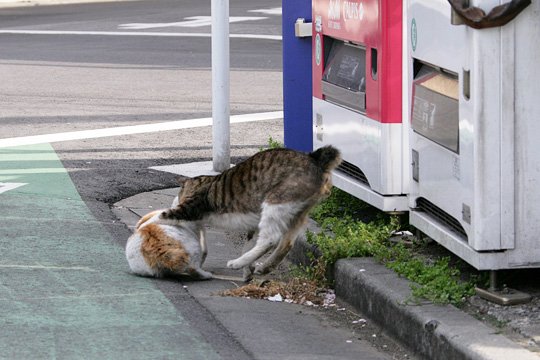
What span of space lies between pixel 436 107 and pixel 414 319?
4.32ft

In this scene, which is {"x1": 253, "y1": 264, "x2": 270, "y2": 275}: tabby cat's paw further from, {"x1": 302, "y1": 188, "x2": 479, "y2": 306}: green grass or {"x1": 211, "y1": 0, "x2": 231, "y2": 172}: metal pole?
{"x1": 211, "y1": 0, "x2": 231, "y2": 172}: metal pole

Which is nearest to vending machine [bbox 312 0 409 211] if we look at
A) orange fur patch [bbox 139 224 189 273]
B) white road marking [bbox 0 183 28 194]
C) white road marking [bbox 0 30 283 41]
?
orange fur patch [bbox 139 224 189 273]

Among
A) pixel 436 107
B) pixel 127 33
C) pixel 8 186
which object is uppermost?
Answer: pixel 436 107

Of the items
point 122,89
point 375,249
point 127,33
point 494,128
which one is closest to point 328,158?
point 375,249

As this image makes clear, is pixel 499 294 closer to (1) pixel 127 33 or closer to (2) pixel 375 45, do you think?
(2) pixel 375 45

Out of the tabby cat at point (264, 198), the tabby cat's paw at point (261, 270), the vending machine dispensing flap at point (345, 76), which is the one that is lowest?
the tabby cat's paw at point (261, 270)

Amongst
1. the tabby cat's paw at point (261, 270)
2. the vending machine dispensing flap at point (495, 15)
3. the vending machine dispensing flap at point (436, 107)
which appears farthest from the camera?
the tabby cat's paw at point (261, 270)

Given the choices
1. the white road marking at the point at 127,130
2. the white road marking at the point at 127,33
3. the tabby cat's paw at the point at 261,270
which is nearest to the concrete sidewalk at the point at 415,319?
the tabby cat's paw at the point at 261,270

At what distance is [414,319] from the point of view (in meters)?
5.75

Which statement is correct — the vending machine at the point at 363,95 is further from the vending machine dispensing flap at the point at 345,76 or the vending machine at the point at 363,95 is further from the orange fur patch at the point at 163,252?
the orange fur patch at the point at 163,252

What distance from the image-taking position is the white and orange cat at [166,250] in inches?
280

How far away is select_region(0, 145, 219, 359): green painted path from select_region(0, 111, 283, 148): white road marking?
2.50 m

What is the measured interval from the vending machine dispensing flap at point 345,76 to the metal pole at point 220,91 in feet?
7.58

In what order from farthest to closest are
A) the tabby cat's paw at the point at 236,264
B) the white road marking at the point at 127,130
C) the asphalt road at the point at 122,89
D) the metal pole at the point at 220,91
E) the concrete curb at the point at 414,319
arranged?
the white road marking at the point at 127,130, the asphalt road at the point at 122,89, the metal pole at the point at 220,91, the tabby cat's paw at the point at 236,264, the concrete curb at the point at 414,319
